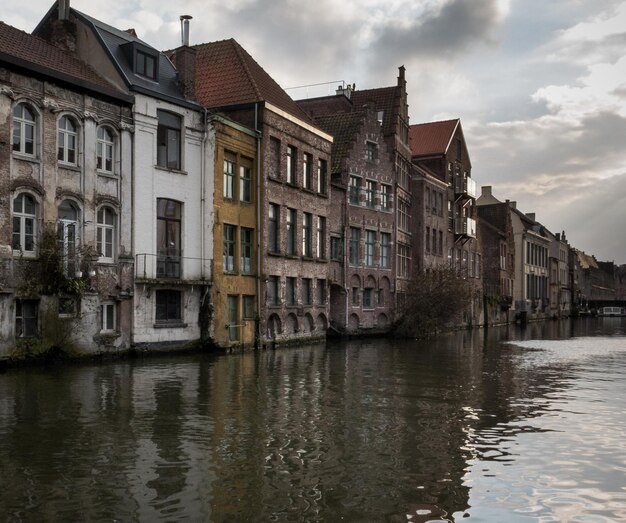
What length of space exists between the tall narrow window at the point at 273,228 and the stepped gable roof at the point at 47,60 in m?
9.61

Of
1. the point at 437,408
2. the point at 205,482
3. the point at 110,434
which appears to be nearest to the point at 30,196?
the point at 110,434

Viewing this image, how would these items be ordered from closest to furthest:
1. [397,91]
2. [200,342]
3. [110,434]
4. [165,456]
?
[165,456] → [110,434] → [200,342] → [397,91]

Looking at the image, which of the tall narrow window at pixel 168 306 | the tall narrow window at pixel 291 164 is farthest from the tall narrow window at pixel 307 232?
the tall narrow window at pixel 168 306

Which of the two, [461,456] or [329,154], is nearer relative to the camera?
[461,456]

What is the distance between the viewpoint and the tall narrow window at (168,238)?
2791cm

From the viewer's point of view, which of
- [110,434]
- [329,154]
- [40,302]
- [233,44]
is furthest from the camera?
[329,154]

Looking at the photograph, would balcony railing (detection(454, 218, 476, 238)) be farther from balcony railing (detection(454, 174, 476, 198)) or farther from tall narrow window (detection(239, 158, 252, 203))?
tall narrow window (detection(239, 158, 252, 203))

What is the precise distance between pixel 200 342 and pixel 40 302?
760cm

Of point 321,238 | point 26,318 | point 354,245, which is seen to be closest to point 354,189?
point 354,245

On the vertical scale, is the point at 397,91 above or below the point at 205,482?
above

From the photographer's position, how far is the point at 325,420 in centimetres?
1376

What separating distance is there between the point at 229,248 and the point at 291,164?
662cm

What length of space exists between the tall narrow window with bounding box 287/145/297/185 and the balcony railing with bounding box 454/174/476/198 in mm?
27469

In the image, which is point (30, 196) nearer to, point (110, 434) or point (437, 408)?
point (110, 434)
